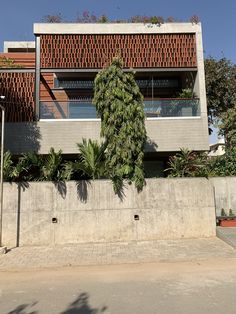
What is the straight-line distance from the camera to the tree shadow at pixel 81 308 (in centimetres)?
596

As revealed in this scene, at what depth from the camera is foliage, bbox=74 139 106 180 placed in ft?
42.4

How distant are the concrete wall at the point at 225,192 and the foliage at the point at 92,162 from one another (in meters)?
5.52

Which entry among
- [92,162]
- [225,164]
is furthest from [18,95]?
[225,164]

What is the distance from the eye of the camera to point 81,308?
20.2 ft

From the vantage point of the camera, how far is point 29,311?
6.03 meters

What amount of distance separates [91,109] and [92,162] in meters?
3.50

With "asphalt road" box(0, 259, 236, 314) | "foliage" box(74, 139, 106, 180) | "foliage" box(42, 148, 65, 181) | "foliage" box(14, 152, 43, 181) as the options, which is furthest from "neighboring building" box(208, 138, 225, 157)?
"asphalt road" box(0, 259, 236, 314)

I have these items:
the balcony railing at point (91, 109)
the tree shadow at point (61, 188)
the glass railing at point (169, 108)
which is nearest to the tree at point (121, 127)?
the tree shadow at point (61, 188)

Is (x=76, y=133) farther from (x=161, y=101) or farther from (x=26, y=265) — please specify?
(x=26, y=265)

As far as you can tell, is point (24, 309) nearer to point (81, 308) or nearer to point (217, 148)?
point (81, 308)

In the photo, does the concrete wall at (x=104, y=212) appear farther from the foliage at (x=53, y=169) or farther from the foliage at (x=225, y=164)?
the foliage at (x=225, y=164)

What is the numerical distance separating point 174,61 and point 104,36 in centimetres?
343

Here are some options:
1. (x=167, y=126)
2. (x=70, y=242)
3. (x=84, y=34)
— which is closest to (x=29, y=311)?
(x=70, y=242)

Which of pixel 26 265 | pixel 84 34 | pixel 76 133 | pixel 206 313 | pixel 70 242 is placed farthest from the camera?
pixel 84 34
